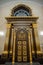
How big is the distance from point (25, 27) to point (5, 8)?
238 centimetres

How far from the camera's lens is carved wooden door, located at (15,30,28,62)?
9.49 m

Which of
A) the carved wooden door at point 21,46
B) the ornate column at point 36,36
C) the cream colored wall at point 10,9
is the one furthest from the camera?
the cream colored wall at point 10,9

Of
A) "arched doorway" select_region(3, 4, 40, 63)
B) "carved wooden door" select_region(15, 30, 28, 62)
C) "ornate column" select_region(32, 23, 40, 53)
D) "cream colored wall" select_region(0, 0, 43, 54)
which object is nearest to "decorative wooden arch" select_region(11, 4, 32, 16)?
"arched doorway" select_region(3, 4, 40, 63)

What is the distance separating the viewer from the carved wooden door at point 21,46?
949cm

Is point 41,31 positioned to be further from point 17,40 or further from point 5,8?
point 5,8

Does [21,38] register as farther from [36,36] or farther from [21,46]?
[36,36]

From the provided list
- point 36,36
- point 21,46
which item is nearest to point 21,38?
point 21,46

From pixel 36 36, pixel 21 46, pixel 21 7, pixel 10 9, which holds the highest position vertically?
pixel 21 7

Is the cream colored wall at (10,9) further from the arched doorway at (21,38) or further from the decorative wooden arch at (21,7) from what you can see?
the arched doorway at (21,38)

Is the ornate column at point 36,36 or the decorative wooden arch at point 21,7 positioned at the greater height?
the decorative wooden arch at point 21,7

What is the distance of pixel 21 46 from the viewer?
9734 mm

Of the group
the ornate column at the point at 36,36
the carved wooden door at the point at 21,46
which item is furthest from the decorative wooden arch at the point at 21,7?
the carved wooden door at the point at 21,46

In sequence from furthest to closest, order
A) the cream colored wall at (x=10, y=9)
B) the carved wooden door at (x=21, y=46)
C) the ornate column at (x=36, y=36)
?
1. the cream colored wall at (x=10, y=9)
2. the carved wooden door at (x=21, y=46)
3. the ornate column at (x=36, y=36)

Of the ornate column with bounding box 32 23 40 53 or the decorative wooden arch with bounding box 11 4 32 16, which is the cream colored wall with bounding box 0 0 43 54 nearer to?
the decorative wooden arch with bounding box 11 4 32 16
